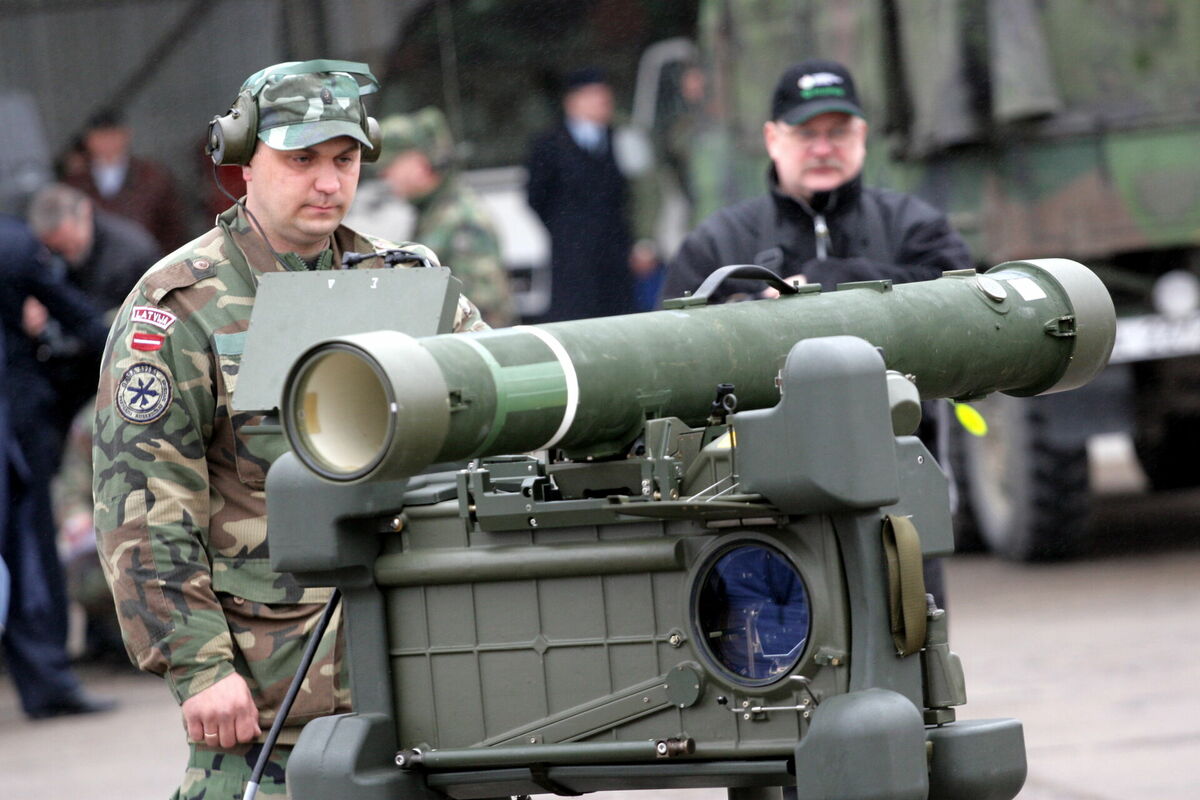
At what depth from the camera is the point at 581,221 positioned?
1163 cm

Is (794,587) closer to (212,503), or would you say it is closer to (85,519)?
(212,503)

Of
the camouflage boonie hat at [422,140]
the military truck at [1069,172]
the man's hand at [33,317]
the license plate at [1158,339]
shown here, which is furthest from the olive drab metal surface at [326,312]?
the camouflage boonie hat at [422,140]

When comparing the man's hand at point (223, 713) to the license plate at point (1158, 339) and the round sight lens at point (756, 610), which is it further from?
the license plate at point (1158, 339)

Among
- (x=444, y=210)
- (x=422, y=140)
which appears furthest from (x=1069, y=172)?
(x=422, y=140)

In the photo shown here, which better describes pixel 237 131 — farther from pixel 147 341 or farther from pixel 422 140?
pixel 422 140

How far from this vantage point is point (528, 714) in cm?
282

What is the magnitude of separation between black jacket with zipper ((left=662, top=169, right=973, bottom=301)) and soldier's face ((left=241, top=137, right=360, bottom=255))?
133 centimetres

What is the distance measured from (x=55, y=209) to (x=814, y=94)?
5.08 meters

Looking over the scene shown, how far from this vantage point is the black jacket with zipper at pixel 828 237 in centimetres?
498

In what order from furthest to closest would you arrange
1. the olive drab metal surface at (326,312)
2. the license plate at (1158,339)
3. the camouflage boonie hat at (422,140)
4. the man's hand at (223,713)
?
the camouflage boonie hat at (422,140), the license plate at (1158,339), the man's hand at (223,713), the olive drab metal surface at (326,312)

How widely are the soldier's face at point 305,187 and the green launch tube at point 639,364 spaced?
0.99 meters

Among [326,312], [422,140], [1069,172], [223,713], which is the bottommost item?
[223,713]

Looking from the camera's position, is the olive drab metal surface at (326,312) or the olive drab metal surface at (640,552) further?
the olive drab metal surface at (326,312)

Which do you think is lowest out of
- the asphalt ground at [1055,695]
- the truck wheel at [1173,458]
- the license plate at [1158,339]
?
the asphalt ground at [1055,695]
